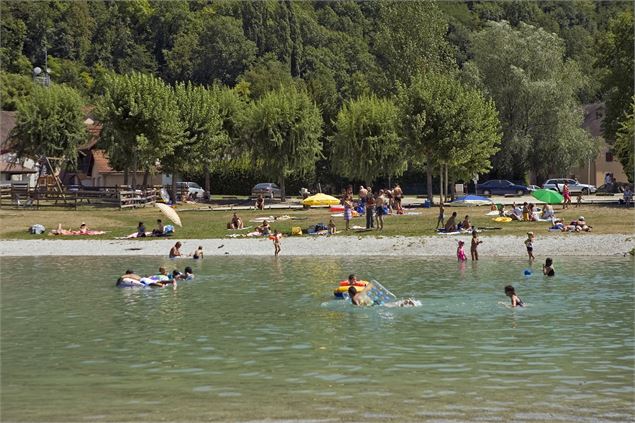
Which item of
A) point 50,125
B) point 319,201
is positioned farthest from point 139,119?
point 319,201

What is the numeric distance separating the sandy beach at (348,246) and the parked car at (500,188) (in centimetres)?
3982

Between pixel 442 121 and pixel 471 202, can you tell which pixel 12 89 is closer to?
pixel 442 121

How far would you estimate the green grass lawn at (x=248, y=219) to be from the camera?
57406mm

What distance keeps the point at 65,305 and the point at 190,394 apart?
15809 millimetres

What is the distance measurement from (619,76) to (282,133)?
28.2m

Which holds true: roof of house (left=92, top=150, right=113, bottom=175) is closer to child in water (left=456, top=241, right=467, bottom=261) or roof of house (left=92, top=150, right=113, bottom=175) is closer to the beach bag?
the beach bag

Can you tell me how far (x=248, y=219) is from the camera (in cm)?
6569

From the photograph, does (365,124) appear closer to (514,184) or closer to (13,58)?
(514,184)

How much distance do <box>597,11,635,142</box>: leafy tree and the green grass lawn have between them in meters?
21.6

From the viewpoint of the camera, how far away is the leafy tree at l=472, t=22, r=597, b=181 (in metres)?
93.6

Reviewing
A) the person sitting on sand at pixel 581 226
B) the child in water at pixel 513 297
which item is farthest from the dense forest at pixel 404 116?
the child in water at pixel 513 297

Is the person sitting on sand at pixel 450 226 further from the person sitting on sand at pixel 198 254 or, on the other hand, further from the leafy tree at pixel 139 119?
the leafy tree at pixel 139 119

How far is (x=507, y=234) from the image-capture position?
180ft

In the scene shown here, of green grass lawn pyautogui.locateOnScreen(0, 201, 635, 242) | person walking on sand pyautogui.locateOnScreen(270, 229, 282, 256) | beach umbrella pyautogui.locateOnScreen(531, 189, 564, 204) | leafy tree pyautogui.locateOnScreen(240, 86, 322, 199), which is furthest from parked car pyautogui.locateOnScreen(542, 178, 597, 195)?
person walking on sand pyautogui.locateOnScreen(270, 229, 282, 256)
